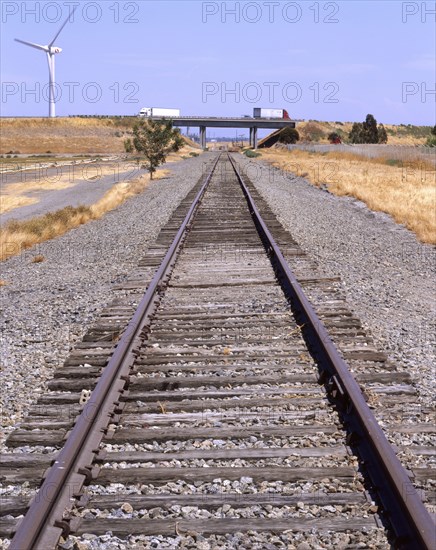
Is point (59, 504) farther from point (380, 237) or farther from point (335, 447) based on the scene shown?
point (380, 237)

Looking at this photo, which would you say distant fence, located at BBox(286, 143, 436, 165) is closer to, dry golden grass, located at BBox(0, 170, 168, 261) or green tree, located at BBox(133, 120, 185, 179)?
green tree, located at BBox(133, 120, 185, 179)

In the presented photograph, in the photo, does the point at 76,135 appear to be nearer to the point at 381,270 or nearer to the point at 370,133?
the point at 370,133

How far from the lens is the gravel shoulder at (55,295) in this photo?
6281 mm

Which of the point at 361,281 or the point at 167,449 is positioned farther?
the point at 361,281

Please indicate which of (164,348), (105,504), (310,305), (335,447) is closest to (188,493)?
(105,504)

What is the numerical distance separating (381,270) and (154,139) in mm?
29349

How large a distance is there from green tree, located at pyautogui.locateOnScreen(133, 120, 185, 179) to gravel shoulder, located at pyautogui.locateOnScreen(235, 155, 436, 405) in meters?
18.1

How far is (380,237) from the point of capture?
15.6 metres

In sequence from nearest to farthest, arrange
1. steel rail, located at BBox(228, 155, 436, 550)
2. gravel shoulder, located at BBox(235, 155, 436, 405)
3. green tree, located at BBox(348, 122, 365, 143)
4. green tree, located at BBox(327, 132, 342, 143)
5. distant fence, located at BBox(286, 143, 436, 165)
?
steel rail, located at BBox(228, 155, 436, 550) → gravel shoulder, located at BBox(235, 155, 436, 405) → distant fence, located at BBox(286, 143, 436, 165) → green tree, located at BBox(348, 122, 365, 143) → green tree, located at BBox(327, 132, 342, 143)

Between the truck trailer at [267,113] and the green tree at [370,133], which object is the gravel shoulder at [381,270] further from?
the truck trailer at [267,113]

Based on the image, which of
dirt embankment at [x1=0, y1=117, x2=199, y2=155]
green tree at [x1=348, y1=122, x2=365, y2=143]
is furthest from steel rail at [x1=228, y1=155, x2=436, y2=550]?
dirt embankment at [x1=0, y1=117, x2=199, y2=155]

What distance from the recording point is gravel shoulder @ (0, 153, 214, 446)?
6281 mm

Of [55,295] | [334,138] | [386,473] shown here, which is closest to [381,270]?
[55,295]

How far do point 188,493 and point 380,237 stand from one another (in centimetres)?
1228
